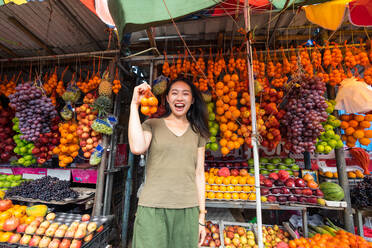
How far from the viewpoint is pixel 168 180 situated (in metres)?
1.33

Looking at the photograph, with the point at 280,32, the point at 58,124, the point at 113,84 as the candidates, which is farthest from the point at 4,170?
the point at 280,32

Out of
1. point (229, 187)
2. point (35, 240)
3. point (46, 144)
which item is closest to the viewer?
point (35, 240)

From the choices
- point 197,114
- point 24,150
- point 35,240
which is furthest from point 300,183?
point 24,150

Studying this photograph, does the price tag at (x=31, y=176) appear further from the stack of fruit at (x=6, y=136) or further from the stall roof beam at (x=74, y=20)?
the stall roof beam at (x=74, y=20)

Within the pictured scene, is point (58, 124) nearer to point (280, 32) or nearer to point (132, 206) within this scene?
point (132, 206)

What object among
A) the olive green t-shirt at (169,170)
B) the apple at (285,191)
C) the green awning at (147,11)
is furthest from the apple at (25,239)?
the apple at (285,191)

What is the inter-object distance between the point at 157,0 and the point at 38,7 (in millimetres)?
2365

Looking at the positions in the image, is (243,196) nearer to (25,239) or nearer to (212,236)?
(212,236)

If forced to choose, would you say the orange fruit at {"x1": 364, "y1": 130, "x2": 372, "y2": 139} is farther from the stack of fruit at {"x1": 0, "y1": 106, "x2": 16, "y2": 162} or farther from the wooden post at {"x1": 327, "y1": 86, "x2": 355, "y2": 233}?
the stack of fruit at {"x1": 0, "y1": 106, "x2": 16, "y2": 162}

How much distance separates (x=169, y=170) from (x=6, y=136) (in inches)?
188

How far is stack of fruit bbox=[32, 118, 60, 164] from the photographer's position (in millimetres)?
3092

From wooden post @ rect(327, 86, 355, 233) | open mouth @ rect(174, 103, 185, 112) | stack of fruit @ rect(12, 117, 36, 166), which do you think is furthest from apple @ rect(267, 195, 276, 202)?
stack of fruit @ rect(12, 117, 36, 166)

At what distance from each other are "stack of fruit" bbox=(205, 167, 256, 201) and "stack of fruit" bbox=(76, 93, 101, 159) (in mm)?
2272

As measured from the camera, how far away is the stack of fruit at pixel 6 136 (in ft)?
11.5
